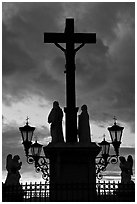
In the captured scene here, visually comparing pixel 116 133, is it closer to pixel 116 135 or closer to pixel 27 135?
pixel 116 135

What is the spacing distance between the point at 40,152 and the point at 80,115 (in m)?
2.02

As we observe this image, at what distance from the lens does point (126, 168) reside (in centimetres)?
1590

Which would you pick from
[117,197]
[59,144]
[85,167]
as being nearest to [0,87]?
[59,144]

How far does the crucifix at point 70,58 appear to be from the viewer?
1502cm

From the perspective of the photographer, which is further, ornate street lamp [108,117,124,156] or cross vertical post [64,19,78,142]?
cross vertical post [64,19,78,142]

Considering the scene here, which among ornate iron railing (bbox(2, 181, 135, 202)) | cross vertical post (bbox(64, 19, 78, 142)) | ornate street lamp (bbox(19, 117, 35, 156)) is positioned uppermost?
cross vertical post (bbox(64, 19, 78, 142))

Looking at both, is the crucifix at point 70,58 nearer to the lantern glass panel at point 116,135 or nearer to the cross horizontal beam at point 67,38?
the cross horizontal beam at point 67,38

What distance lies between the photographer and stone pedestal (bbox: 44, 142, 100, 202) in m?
13.5

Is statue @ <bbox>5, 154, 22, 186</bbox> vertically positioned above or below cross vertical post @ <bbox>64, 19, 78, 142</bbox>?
below

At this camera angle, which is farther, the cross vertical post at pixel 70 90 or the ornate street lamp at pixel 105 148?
the ornate street lamp at pixel 105 148

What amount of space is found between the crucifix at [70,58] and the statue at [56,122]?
253 millimetres

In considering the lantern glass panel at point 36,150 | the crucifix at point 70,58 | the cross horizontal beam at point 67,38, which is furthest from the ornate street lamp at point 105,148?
the cross horizontal beam at point 67,38

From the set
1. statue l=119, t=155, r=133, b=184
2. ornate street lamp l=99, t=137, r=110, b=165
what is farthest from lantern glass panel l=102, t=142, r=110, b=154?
statue l=119, t=155, r=133, b=184

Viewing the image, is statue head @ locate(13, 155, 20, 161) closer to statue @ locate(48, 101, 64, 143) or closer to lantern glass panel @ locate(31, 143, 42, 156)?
lantern glass panel @ locate(31, 143, 42, 156)
